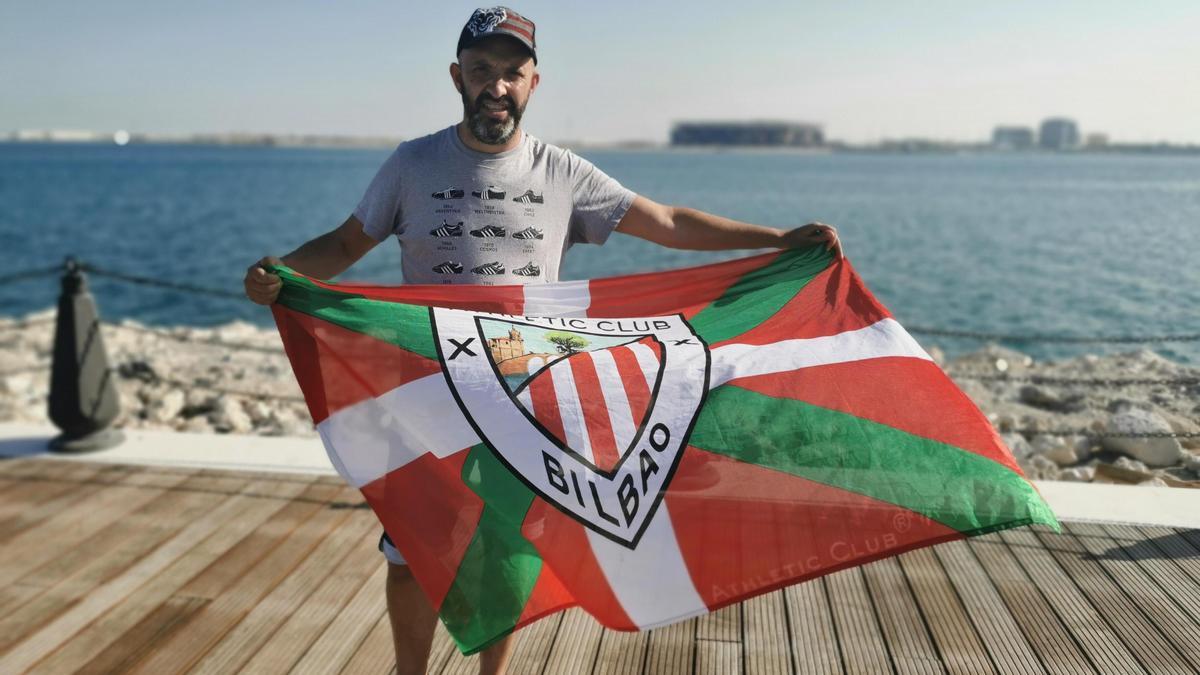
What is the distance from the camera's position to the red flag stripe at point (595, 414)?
2.34 meters

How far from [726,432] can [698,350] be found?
33 centimetres

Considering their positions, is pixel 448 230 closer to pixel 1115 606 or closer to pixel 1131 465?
pixel 1115 606

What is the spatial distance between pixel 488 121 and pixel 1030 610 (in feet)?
8.09

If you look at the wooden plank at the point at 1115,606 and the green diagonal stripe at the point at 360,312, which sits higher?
the green diagonal stripe at the point at 360,312

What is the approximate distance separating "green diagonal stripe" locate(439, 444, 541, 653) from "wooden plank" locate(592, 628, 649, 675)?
77cm

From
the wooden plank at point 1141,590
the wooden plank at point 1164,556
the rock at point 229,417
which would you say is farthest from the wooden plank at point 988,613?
the rock at point 229,417

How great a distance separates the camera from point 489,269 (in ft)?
8.62

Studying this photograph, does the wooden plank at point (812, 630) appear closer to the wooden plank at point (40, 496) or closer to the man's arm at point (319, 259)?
the man's arm at point (319, 259)

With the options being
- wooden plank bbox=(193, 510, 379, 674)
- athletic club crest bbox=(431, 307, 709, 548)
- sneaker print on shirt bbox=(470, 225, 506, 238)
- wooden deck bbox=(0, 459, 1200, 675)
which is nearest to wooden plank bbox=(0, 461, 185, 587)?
wooden deck bbox=(0, 459, 1200, 675)

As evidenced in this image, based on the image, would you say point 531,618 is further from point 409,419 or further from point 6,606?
point 6,606

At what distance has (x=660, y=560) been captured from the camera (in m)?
2.29

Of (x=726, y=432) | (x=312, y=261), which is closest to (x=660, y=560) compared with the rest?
(x=726, y=432)

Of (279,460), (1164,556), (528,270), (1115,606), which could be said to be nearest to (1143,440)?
(1164,556)

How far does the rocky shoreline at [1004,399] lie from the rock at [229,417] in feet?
0.04
